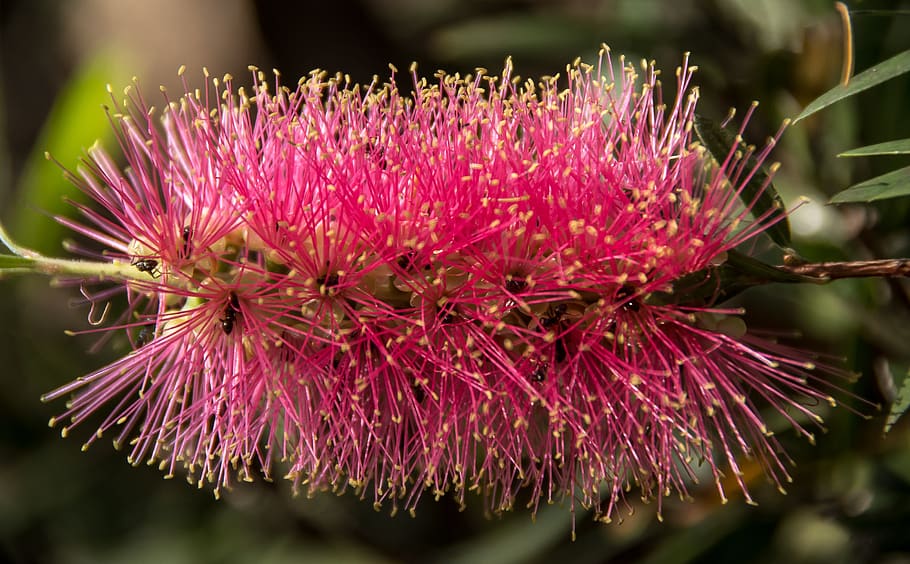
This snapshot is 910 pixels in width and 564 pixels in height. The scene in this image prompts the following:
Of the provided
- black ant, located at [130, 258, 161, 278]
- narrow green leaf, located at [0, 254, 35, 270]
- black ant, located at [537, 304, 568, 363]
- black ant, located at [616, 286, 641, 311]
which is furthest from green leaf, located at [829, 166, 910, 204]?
narrow green leaf, located at [0, 254, 35, 270]

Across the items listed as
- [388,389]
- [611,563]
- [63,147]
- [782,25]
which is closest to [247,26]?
[63,147]

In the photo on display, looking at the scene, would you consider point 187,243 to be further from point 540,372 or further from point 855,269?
point 855,269

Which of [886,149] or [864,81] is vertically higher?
[864,81]

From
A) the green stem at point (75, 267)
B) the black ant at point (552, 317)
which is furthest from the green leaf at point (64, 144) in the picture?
the black ant at point (552, 317)

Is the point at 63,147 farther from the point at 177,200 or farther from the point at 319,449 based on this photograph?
the point at 319,449

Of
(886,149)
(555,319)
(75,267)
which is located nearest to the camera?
(886,149)

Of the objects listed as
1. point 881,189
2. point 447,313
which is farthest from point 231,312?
point 881,189

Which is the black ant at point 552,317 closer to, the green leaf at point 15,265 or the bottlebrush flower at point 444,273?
the bottlebrush flower at point 444,273
